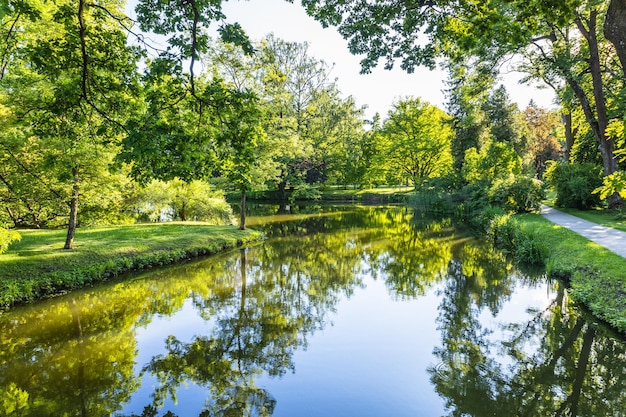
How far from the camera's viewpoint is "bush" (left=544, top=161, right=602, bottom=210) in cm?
1919

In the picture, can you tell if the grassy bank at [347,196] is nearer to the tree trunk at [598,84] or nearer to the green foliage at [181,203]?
the green foliage at [181,203]

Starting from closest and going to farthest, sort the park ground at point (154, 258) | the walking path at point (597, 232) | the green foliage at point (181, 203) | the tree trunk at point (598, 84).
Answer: the park ground at point (154, 258), the walking path at point (597, 232), the tree trunk at point (598, 84), the green foliage at point (181, 203)

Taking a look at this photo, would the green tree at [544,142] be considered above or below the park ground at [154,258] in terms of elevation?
above

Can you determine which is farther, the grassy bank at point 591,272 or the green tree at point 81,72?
the grassy bank at point 591,272

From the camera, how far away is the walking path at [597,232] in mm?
10629

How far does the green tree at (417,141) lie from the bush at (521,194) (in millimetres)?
19287

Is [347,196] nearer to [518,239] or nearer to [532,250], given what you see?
[518,239]

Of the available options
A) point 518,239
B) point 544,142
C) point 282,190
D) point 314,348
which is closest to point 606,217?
point 518,239

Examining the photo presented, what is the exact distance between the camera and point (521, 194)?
1983 centimetres

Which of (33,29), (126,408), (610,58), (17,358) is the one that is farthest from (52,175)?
(610,58)

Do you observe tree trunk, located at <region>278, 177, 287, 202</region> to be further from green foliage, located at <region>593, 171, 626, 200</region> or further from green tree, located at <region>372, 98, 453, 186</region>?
green foliage, located at <region>593, 171, 626, 200</region>

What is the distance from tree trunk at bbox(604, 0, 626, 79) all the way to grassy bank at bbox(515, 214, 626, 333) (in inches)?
183

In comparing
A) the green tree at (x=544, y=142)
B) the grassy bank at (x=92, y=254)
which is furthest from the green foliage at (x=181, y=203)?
the green tree at (x=544, y=142)

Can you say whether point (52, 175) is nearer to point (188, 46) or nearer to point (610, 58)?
point (188, 46)
